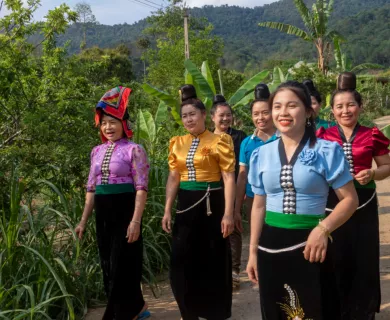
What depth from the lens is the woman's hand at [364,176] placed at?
3.27 meters

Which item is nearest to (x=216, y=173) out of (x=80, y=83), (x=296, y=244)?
(x=296, y=244)

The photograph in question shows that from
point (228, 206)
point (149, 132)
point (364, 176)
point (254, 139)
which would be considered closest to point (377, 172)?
point (364, 176)

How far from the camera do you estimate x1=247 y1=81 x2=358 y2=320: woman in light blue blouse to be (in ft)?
7.70

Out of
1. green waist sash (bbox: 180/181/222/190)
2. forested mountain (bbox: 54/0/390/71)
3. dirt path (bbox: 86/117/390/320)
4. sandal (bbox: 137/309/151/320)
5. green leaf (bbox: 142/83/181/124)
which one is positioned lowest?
dirt path (bbox: 86/117/390/320)

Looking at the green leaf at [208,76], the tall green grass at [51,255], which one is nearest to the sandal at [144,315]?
the tall green grass at [51,255]

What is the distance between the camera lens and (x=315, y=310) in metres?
2.38

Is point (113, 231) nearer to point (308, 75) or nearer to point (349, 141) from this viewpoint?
point (349, 141)

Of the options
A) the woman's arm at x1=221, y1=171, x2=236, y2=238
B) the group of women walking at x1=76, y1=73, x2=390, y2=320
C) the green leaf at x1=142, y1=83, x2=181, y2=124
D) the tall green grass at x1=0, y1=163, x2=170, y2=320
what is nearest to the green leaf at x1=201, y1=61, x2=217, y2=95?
the green leaf at x1=142, y1=83, x2=181, y2=124

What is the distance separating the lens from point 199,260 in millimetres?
3742

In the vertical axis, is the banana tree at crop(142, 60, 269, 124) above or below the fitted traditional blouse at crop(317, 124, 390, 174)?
above

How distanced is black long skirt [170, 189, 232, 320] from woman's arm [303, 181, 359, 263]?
1.48 metres

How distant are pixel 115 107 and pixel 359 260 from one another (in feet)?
6.90

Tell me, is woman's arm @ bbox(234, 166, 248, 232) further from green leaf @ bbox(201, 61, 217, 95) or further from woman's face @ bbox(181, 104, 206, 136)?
green leaf @ bbox(201, 61, 217, 95)

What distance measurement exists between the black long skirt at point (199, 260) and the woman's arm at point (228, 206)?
0.16 m
